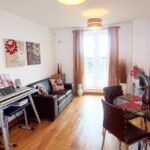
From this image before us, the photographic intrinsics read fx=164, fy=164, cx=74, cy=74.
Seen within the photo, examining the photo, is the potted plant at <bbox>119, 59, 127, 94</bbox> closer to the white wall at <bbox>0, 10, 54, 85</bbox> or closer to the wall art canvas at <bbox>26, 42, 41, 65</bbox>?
the white wall at <bbox>0, 10, 54, 85</bbox>

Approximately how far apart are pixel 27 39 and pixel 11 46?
0.74 metres

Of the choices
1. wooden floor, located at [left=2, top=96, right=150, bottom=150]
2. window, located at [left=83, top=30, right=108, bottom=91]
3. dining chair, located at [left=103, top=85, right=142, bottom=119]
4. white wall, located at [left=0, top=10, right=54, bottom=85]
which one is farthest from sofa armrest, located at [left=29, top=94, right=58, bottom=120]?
window, located at [left=83, top=30, right=108, bottom=91]

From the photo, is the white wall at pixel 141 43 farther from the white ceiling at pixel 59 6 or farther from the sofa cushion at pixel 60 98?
the sofa cushion at pixel 60 98

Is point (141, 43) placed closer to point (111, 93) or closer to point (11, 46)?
point (111, 93)

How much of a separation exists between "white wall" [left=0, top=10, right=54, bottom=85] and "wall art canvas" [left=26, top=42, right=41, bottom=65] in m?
0.11

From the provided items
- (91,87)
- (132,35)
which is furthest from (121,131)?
(91,87)

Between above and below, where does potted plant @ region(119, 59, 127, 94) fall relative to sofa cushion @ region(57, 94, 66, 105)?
above

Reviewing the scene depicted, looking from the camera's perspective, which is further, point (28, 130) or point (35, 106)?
point (35, 106)

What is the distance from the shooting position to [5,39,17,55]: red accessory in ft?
11.4

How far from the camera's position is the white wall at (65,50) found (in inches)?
232

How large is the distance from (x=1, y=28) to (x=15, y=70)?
3.13 ft

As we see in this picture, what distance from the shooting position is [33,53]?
452cm

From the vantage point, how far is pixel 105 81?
5.88 m

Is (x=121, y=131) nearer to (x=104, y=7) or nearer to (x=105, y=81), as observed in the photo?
(x=104, y=7)
